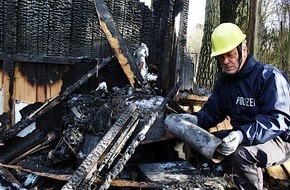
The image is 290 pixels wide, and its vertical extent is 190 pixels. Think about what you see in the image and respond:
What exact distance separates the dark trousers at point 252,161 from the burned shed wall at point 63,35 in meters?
2.01

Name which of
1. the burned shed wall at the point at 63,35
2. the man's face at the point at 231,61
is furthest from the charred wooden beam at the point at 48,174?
the man's face at the point at 231,61

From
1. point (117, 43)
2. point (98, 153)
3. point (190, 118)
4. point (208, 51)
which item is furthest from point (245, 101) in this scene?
point (208, 51)

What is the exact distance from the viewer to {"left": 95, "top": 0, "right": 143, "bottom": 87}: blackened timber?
425cm

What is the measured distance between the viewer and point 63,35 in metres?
4.31

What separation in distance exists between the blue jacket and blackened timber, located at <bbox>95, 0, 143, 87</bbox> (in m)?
1.22

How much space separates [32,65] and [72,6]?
0.92 m

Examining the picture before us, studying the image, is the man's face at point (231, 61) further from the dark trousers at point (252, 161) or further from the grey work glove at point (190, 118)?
the dark trousers at point (252, 161)

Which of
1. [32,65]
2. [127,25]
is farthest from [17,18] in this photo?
[127,25]

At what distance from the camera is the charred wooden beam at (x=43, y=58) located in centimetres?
410

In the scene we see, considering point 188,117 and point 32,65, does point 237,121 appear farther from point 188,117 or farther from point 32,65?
point 32,65

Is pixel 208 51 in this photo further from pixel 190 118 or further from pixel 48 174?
pixel 48 174

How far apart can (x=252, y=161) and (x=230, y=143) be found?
0.37 m

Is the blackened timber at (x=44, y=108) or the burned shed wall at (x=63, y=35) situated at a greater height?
the burned shed wall at (x=63, y=35)

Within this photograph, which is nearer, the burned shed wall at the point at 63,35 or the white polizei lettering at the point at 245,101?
the white polizei lettering at the point at 245,101
